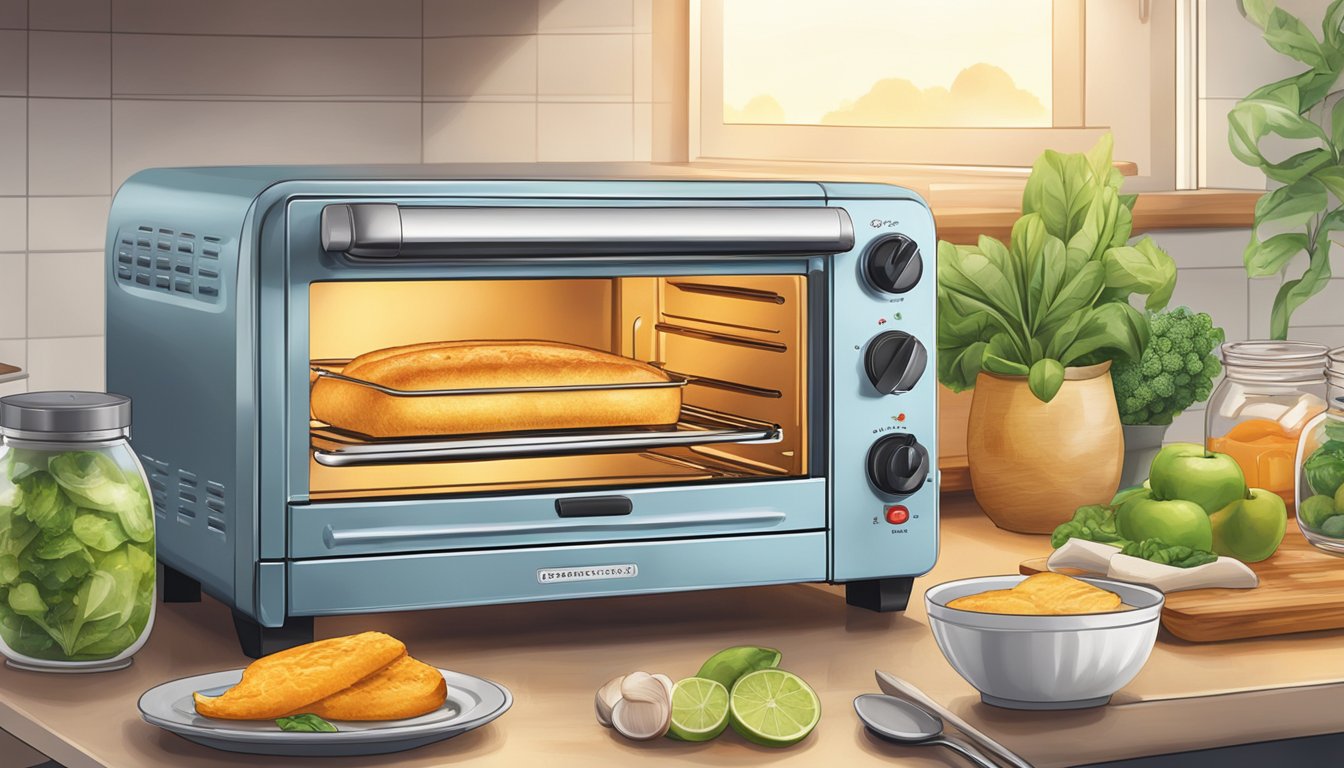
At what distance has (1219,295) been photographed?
200 centimetres

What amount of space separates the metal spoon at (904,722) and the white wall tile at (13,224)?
201 cm

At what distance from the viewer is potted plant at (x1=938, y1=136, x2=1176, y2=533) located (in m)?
1.39

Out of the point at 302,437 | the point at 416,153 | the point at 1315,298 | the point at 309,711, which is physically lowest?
the point at 309,711

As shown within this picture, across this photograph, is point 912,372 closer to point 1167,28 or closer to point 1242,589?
point 1242,589

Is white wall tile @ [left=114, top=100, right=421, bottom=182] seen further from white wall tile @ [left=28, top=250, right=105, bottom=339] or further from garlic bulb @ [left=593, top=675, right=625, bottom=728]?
garlic bulb @ [left=593, top=675, right=625, bottom=728]

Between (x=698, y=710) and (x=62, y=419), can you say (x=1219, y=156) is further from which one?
(x=62, y=419)

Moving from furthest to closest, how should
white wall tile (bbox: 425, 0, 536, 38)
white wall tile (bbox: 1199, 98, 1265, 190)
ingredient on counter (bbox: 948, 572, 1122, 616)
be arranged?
white wall tile (bbox: 425, 0, 536, 38)
white wall tile (bbox: 1199, 98, 1265, 190)
ingredient on counter (bbox: 948, 572, 1122, 616)

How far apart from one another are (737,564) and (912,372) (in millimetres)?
185

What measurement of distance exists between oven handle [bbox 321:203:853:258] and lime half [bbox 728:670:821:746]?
1.00 ft

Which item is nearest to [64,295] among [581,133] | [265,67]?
[265,67]

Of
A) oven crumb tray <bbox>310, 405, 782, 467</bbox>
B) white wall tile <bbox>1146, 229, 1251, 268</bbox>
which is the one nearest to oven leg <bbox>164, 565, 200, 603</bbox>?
oven crumb tray <bbox>310, 405, 782, 467</bbox>

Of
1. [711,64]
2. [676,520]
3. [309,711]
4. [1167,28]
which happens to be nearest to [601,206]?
[676,520]

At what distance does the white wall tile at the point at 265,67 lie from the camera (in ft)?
8.52

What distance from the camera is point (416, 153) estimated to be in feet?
9.12
